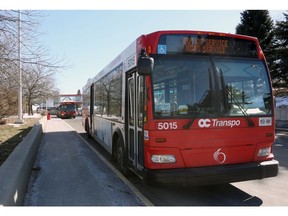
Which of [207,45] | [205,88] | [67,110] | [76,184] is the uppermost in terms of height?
[207,45]

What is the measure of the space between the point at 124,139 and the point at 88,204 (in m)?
1.99

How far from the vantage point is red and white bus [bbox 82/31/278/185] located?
547cm

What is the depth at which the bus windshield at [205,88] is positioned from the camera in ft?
18.4

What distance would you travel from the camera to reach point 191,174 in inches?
211

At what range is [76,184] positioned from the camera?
23.0 feet

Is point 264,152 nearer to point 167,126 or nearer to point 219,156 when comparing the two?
point 219,156

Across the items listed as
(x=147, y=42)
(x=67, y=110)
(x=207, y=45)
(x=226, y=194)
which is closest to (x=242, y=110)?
(x=207, y=45)

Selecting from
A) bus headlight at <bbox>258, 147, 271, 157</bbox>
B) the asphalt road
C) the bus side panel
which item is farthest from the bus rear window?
the bus side panel

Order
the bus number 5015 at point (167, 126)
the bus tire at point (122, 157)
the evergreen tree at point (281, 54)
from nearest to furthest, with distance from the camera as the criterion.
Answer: the bus number 5015 at point (167, 126) < the bus tire at point (122, 157) < the evergreen tree at point (281, 54)

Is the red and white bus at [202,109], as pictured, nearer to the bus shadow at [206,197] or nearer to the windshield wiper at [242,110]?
the windshield wiper at [242,110]

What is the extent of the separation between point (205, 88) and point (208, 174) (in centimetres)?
148

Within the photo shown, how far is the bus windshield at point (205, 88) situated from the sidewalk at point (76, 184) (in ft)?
5.92

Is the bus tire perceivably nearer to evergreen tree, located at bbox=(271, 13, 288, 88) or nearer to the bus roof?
the bus roof

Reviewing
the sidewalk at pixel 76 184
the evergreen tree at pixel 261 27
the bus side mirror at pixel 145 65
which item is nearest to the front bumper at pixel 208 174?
the sidewalk at pixel 76 184
